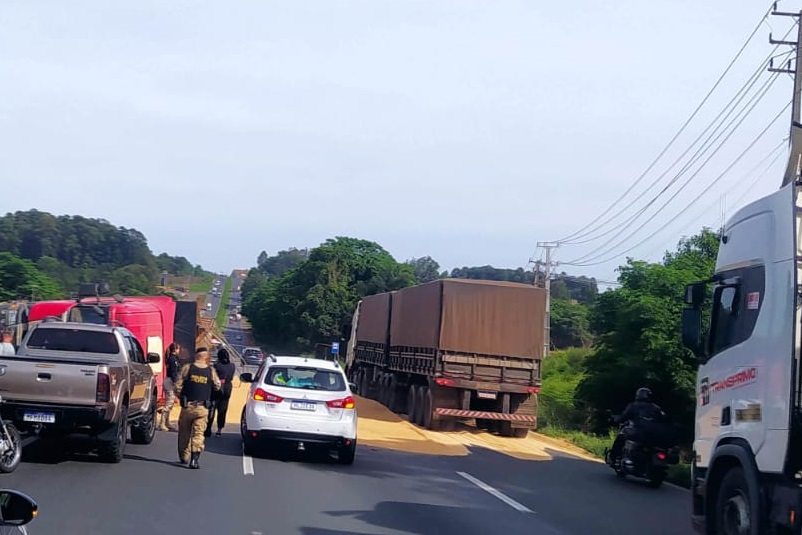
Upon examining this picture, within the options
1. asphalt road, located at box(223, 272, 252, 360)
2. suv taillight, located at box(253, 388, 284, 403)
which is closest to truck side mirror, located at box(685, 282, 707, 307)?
suv taillight, located at box(253, 388, 284, 403)

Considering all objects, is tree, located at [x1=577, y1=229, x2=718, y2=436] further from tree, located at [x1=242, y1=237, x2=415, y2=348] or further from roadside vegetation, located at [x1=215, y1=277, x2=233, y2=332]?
roadside vegetation, located at [x1=215, y1=277, x2=233, y2=332]

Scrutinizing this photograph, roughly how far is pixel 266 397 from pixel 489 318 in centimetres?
908

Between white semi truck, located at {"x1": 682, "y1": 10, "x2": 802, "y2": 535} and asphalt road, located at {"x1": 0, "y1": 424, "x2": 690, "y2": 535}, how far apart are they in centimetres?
211

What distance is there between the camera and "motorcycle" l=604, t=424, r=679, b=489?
15445 mm

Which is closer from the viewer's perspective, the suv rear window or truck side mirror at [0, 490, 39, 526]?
truck side mirror at [0, 490, 39, 526]

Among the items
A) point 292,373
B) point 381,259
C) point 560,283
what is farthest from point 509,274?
point 292,373

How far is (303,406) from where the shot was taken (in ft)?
51.2

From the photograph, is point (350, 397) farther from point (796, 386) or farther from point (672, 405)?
point (672, 405)

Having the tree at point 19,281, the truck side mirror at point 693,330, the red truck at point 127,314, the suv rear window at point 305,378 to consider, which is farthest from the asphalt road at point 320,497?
the tree at point 19,281

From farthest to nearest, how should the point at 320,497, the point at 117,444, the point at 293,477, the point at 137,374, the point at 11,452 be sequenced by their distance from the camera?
the point at 137,374
the point at 293,477
the point at 117,444
the point at 320,497
the point at 11,452

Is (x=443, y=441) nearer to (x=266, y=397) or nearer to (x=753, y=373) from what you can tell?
(x=266, y=397)

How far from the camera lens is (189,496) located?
11.6 meters

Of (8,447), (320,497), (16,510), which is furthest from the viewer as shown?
(320,497)

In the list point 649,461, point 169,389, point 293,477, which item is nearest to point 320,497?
point 293,477
